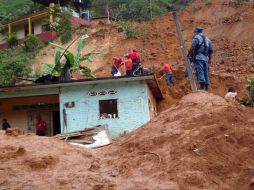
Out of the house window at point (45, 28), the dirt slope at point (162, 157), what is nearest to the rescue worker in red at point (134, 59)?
the dirt slope at point (162, 157)

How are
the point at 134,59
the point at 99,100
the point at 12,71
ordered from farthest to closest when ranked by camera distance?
the point at 12,71, the point at 134,59, the point at 99,100

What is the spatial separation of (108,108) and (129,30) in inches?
736

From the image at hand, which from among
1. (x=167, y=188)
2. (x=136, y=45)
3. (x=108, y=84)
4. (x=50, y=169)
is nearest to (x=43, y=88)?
(x=108, y=84)

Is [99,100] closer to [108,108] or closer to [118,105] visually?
[108,108]

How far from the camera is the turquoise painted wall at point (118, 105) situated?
735 inches

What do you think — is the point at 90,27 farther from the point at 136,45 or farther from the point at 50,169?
the point at 50,169

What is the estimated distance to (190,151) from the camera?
325 inches

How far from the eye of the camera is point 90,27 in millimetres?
40156

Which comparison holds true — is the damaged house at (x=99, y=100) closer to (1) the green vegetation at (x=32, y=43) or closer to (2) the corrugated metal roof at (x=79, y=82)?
(2) the corrugated metal roof at (x=79, y=82)

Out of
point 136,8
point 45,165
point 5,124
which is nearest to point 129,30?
point 136,8

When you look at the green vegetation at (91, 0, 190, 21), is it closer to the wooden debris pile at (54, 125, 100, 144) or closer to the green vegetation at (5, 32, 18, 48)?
the green vegetation at (5, 32, 18, 48)

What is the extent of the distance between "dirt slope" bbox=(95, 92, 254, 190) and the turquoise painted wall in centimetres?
781

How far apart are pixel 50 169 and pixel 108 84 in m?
10.2

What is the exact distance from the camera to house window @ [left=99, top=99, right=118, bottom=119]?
18.9 m
